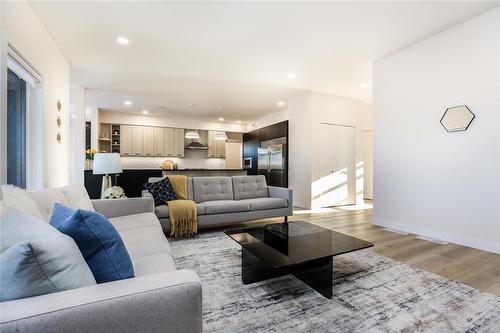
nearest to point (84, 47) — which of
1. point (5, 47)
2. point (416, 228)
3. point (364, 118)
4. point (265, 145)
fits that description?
point (5, 47)

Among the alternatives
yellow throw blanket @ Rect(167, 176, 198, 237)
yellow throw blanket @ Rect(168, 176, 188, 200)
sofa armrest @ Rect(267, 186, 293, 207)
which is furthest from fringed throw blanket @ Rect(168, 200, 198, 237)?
sofa armrest @ Rect(267, 186, 293, 207)

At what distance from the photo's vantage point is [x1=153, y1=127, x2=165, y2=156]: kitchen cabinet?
25.3 feet

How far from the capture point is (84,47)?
134 inches

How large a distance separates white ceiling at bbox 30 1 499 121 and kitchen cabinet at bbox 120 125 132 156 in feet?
6.98

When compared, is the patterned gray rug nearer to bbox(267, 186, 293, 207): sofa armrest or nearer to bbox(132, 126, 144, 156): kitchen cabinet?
bbox(267, 186, 293, 207): sofa armrest

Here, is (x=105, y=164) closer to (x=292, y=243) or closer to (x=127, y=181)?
(x=127, y=181)

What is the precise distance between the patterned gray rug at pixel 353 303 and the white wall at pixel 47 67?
2546 millimetres

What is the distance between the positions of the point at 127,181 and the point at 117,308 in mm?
5231

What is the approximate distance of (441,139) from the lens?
3.15 m

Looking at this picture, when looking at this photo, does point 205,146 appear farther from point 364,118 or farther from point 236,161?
point 364,118

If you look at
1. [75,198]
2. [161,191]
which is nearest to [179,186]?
[161,191]

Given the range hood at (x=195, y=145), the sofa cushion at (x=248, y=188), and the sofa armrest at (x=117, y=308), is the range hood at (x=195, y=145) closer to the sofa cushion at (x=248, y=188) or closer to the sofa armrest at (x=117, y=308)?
the sofa cushion at (x=248, y=188)

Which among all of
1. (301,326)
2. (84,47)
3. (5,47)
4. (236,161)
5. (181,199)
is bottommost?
(301,326)

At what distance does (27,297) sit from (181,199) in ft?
9.29
